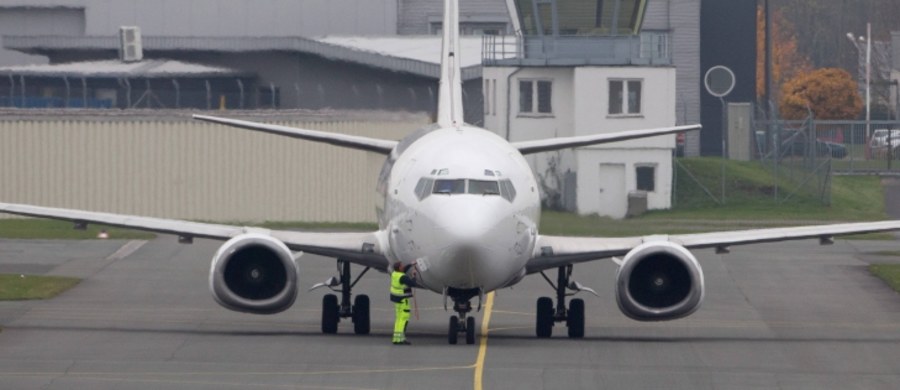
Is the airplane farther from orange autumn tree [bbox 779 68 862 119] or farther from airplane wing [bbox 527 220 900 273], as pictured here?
orange autumn tree [bbox 779 68 862 119]

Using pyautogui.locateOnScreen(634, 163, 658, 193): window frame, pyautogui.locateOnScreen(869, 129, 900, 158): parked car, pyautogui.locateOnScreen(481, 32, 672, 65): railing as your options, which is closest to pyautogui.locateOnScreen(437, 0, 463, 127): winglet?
pyautogui.locateOnScreen(481, 32, 672, 65): railing

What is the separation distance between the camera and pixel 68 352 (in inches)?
1038

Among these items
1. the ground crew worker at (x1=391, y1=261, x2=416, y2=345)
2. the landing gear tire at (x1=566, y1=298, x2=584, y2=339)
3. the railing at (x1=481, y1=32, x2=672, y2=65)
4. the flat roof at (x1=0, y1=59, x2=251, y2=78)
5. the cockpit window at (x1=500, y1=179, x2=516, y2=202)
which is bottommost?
the landing gear tire at (x1=566, y1=298, x2=584, y2=339)

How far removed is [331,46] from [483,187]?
149 ft

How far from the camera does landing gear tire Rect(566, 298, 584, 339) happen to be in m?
28.8

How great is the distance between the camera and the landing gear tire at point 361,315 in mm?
28844

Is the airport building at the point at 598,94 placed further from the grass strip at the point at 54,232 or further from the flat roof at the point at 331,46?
the grass strip at the point at 54,232

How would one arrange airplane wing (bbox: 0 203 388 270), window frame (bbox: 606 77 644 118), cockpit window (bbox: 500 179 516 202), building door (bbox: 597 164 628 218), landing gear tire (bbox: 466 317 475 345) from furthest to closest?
window frame (bbox: 606 77 644 118) → building door (bbox: 597 164 628 218) → airplane wing (bbox: 0 203 388 270) → landing gear tire (bbox: 466 317 475 345) → cockpit window (bbox: 500 179 516 202)

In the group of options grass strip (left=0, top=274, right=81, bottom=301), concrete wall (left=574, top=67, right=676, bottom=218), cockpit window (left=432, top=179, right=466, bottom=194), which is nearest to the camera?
cockpit window (left=432, top=179, right=466, bottom=194)

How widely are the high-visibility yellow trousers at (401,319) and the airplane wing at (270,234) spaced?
1.29 meters

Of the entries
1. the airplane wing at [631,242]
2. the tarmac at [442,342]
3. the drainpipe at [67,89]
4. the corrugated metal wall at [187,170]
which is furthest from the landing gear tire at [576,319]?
the drainpipe at [67,89]

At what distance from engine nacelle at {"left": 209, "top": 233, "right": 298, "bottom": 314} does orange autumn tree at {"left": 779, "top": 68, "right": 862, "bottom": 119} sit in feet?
230

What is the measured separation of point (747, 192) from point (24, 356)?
42.1 metres

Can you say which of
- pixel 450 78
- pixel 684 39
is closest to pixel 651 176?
pixel 684 39
